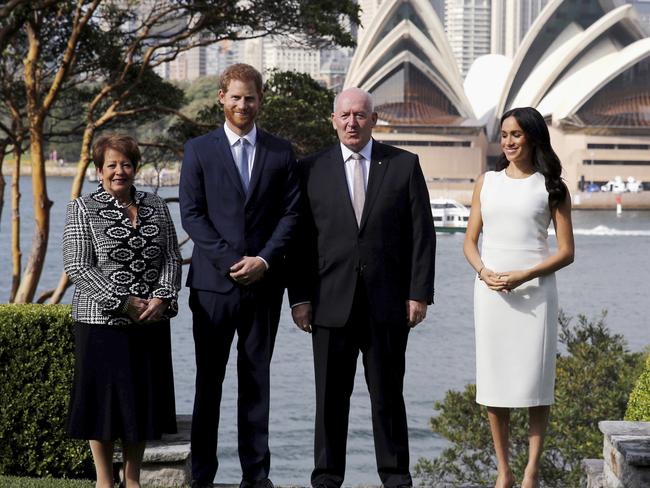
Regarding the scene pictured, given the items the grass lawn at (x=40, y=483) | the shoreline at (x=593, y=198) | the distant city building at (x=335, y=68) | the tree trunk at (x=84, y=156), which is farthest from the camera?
the distant city building at (x=335, y=68)

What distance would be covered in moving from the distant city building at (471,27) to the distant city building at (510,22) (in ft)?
2.69

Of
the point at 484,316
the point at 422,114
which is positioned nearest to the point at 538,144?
the point at 484,316

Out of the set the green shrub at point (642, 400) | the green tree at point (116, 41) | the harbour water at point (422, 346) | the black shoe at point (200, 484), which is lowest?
the harbour water at point (422, 346)

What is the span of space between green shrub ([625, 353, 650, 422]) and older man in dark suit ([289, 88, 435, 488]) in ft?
4.55

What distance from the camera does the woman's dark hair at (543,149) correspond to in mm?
3564

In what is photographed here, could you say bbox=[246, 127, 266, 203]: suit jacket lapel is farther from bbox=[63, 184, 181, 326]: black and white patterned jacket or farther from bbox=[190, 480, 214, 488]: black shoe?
bbox=[190, 480, 214, 488]: black shoe

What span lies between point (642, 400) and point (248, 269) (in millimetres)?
2059

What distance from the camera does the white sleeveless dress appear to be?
11.8 feet

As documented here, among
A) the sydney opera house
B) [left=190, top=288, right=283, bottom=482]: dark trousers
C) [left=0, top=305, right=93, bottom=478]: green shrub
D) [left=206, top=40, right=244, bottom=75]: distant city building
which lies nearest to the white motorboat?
the sydney opera house

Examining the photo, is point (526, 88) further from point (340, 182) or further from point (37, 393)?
point (340, 182)

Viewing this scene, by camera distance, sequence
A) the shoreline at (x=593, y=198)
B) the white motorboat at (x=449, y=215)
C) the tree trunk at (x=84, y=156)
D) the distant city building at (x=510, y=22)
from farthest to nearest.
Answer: the distant city building at (x=510, y=22) → the shoreline at (x=593, y=198) → the white motorboat at (x=449, y=215) → the tree trunk at (x=84, y=156)

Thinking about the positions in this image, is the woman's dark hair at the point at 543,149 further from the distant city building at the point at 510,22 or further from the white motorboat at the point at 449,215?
the distant city building at the point at 510,22

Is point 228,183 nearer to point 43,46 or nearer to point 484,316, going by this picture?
point 484,316

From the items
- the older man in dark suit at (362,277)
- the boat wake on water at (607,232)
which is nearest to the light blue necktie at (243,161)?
the older man in dark suit at (362,277)
